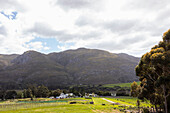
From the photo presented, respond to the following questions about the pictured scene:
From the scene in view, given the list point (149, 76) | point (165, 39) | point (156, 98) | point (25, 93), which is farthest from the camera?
point (25, 93)

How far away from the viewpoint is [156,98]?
135ft

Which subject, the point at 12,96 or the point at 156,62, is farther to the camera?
the point at 12,96

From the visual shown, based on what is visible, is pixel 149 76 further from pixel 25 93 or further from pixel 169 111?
pixel 25 93

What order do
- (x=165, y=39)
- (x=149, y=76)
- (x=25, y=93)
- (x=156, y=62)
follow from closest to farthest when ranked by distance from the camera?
(x=156, y=62) → (x=165, y=39) → (x=149, y=76) → (x=25, y=93)

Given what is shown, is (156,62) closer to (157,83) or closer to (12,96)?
(157,83)

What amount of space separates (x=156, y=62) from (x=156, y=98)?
60.8 ft

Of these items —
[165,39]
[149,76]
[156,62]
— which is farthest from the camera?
[149,76]

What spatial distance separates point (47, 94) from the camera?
161875mm

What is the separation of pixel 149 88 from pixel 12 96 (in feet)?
552

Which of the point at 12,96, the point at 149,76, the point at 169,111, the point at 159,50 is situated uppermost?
the point at 159,50

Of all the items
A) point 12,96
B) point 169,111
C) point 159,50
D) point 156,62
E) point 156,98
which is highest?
point 159,50

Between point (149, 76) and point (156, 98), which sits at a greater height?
point (149, 76)

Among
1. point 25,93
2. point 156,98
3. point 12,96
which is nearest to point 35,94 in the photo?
point 25,93

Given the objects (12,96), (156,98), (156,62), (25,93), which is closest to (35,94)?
(25,93)
